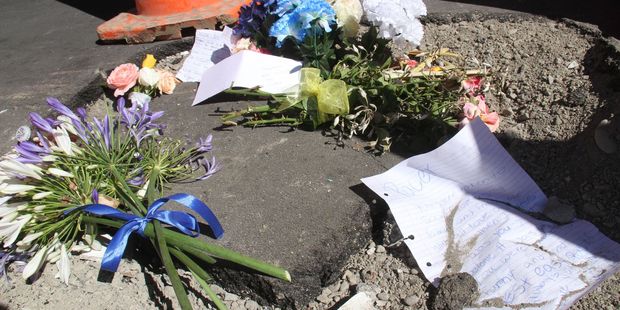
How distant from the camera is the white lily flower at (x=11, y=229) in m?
1.64

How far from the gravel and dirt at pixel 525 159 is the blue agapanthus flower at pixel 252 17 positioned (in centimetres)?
89

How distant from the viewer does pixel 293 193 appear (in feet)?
6.56

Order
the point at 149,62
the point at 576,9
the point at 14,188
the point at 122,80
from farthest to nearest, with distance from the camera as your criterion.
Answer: the point at 576,9 → the point at 149,62 → the point at 122,80 → the point at 14,188

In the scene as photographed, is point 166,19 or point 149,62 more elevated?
point 166,19

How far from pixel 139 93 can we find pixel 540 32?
2.09 m

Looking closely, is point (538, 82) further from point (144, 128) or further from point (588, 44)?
point (144, 128)

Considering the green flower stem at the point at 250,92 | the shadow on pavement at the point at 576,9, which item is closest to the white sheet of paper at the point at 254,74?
the green flower stem at the point at 250,92

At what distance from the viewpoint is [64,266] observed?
167 centimetres

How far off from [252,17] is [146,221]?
4.74 ft

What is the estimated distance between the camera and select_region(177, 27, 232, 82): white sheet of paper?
292 centimetres

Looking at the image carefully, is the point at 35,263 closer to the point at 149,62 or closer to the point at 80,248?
the point at 80,248

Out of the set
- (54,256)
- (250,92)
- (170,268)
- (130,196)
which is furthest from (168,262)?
(250,92)

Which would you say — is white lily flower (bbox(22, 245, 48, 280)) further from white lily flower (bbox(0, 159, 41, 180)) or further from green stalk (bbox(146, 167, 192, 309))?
green stalk (bbox(146, 167, 192, 309))

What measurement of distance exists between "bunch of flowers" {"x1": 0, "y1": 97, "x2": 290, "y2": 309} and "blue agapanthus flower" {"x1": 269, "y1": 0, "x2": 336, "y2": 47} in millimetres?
849
